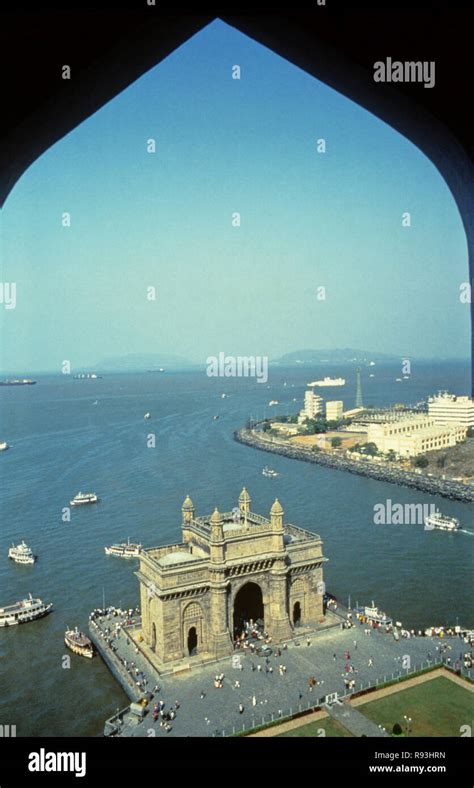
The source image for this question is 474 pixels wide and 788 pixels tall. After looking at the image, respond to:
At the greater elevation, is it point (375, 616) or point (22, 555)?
point (375, 616)

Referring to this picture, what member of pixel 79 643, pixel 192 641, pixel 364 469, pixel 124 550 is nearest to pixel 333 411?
pixel 364 469

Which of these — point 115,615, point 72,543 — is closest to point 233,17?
point 115,615

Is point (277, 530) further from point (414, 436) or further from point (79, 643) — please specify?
point (414, 436)

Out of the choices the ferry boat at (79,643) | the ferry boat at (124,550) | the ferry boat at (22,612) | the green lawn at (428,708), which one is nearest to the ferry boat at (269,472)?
the ferry boat at (124,550)

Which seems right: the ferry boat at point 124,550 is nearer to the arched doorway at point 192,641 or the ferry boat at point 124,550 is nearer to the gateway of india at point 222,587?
the gateway of india at point 222,587

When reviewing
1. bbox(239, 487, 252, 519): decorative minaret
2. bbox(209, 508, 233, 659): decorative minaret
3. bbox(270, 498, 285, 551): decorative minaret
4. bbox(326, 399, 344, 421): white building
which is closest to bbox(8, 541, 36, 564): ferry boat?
bbox(239, 487, 252, 519): decorative minaret
